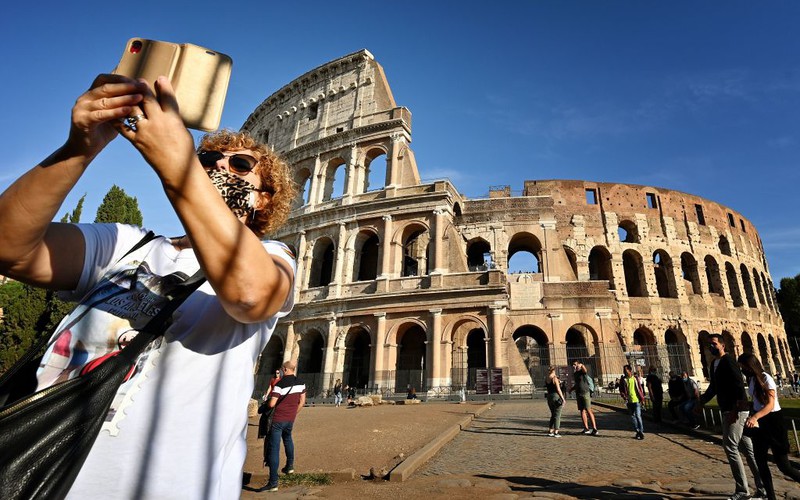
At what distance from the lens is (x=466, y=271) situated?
1961 cm

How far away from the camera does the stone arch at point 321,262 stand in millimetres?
23109

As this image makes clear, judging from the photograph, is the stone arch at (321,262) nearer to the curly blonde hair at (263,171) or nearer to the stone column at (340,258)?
the stone column at (340,258)

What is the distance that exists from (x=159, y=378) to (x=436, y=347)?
18.3 metres

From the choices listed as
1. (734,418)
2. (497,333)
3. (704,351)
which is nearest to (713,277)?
(704,351)

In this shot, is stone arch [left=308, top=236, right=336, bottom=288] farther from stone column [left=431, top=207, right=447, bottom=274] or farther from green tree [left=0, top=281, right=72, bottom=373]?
green tree [left=0, top=281, right=72, bottom=373]

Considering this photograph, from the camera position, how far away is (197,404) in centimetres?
101

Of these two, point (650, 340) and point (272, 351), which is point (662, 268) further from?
point (272, 351)

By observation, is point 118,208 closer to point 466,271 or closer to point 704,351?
point 466,271

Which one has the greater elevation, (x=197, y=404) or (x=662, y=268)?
(x=662, y=268)

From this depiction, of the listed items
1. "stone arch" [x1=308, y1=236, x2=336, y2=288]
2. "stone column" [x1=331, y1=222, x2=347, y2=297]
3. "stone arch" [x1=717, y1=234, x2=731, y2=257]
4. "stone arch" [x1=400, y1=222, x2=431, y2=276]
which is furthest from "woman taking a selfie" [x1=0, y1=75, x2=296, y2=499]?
"stone arch" [x1=717, y1=234, x2=731, y2=257]

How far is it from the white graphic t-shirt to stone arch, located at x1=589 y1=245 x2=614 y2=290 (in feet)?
96.4

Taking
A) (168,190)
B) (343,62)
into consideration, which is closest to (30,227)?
(168,190)

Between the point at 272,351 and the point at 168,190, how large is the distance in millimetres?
23856

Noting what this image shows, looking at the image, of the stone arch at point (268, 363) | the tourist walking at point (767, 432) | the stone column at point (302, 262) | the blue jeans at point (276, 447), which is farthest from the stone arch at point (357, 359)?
the tourist walking at point (767, 432)
